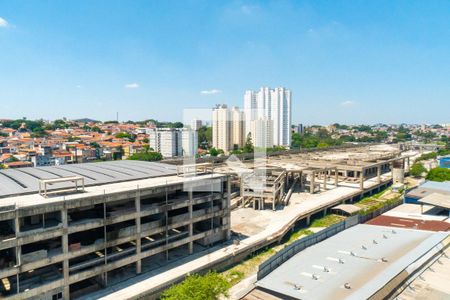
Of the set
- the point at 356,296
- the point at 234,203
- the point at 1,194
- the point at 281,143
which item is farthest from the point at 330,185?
Answer: the point at 281,143

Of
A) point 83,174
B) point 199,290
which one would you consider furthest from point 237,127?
point 199,290

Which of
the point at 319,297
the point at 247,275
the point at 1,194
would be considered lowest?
the point at 247,275

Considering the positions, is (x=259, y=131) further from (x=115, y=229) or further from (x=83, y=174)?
(x=115, y=229)

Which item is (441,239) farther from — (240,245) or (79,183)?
(79,183)

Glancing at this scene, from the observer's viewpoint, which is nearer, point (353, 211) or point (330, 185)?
point (353, 211)

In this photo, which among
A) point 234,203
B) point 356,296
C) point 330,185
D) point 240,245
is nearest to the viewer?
point 356,296

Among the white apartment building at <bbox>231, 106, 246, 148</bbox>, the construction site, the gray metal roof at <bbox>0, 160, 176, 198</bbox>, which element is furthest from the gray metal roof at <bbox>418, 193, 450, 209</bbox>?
the white apartment building at <bbox>231, 106, 246, 148</bbox>
